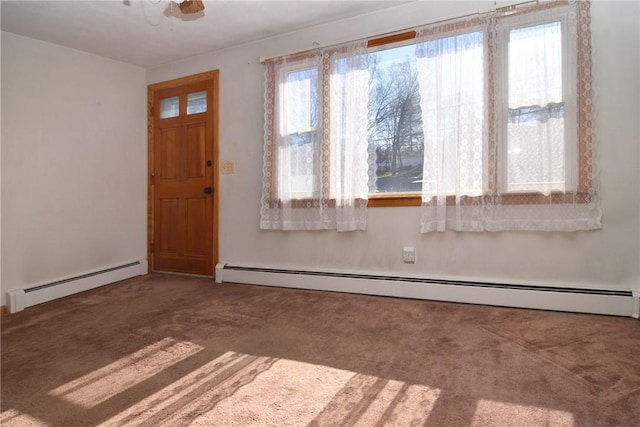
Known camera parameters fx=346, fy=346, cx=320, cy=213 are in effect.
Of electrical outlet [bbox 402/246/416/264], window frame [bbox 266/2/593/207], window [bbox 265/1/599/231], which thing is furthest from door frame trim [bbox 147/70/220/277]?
window frame [bbox 266/2/593/207]

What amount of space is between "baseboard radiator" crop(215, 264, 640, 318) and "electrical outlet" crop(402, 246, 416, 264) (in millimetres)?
140

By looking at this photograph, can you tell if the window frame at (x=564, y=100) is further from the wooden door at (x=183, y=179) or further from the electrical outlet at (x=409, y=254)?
the wooden door at (x=183, y=179)

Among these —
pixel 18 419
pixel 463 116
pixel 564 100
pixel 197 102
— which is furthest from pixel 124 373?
pixel 564 100

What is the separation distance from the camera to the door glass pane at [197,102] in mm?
3641

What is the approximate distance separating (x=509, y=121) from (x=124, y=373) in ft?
8.99

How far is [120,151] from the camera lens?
3.68 m

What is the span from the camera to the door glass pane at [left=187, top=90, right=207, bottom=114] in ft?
11.9

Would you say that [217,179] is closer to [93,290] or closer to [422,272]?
[93,290]

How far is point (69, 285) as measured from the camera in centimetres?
311

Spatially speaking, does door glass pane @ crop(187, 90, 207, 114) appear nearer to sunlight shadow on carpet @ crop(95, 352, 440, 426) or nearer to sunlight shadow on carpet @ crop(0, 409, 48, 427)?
sunlight shadow on carpet @ crop(95, 352, 440, 426)

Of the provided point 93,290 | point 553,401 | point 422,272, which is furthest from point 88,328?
point 553,401

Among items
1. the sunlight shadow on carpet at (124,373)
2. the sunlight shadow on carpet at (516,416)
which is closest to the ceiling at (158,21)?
the sunlight shadow on carpet at (124,373)

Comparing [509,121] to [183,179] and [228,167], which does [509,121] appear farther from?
[183,179]

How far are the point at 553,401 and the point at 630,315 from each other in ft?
4.49
